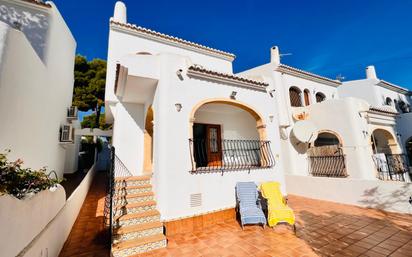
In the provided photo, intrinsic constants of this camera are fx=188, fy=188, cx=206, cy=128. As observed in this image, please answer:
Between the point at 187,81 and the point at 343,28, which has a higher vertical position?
the point at 343,28

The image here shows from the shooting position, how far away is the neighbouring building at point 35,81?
215 inches

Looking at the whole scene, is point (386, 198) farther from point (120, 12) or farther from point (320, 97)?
point (120, 12)

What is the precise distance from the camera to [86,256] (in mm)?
4695

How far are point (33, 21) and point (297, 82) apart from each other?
1691cm

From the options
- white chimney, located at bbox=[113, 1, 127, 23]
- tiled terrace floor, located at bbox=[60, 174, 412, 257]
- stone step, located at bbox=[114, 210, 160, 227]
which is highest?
white chimney, located at bbox=[113, 1, 127, 23]

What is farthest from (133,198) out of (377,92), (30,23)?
(377,92)

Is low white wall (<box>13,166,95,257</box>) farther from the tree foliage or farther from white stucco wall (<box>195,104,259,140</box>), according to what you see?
the tree foliage

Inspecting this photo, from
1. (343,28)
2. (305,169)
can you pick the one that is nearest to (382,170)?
(305,169)

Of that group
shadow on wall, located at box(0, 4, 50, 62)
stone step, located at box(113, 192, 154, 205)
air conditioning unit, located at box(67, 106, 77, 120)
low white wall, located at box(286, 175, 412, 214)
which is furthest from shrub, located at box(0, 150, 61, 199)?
low white wall, located at box(286, 175, 412, 214)

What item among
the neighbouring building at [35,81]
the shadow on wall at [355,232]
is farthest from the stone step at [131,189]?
the shadow on wall at [355,232]

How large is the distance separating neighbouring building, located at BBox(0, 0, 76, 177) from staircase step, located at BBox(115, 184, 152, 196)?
3.25 meters

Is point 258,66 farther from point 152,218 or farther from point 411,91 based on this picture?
point 411,91

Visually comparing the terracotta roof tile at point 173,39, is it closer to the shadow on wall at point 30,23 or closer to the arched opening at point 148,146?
the shadow on wall at point 30,23

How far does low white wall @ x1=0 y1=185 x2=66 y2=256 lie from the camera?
252 cm
